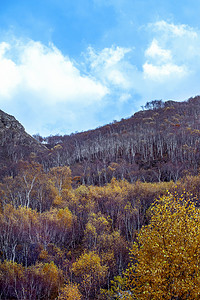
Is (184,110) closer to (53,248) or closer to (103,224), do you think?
(103,224)

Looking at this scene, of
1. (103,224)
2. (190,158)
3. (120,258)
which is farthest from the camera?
(190,158)

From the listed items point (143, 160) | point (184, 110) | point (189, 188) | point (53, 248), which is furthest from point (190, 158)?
point (184, 110)

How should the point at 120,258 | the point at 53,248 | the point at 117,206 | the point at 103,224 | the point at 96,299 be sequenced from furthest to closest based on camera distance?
the point at 117,206
the point at 103,224
the point at 53,248
the point at 120,258
the point at 96,299

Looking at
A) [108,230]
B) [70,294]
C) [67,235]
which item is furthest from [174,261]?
[67,235]

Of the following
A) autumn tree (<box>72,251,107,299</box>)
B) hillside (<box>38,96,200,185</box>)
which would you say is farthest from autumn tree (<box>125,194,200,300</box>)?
hillside (<box>38,96,200,185</box>)

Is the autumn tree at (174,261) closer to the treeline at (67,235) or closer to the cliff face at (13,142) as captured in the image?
the treeline at (67,235)

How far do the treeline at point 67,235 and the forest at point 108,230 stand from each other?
0.18m

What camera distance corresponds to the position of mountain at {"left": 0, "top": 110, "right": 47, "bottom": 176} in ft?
363

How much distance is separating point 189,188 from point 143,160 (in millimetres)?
38047

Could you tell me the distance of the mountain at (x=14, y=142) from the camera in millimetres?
110531

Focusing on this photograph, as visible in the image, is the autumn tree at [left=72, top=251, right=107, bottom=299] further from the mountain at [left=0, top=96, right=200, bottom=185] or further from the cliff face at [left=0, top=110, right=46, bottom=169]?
the cliff face at [left=0, top=110, right=46, bottom=169]

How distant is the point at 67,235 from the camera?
46094 mm

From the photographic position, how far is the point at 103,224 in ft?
141

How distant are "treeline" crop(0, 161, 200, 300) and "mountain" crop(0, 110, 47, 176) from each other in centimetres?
5730
